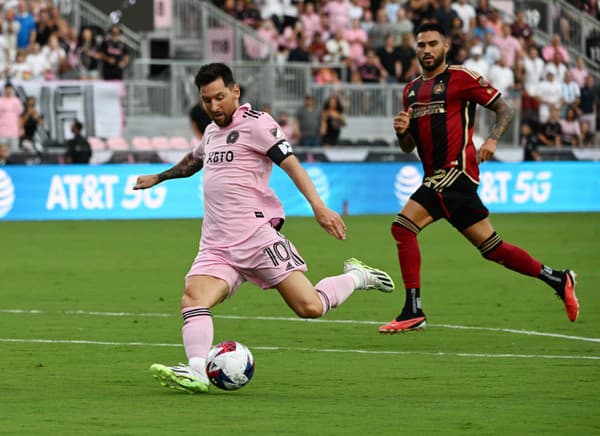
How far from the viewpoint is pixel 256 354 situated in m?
10.2

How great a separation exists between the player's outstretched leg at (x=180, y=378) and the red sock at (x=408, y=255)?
326 cm

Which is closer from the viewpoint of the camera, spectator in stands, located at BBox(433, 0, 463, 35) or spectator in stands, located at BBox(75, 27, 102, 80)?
spectator in stands, located at BBox(75, 27, 102, 80)

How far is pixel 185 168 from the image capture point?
9531 millimetres

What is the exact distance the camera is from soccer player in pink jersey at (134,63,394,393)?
851 cm

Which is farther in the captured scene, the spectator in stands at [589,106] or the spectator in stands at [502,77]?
the spectator in stands at [589,106]

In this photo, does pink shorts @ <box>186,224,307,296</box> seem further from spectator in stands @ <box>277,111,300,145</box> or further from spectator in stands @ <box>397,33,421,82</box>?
spectator in stands @ <box>397,33,421,82</box>

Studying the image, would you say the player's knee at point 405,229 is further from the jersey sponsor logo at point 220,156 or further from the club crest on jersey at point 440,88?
the jersey sponsor logo at point 220,156

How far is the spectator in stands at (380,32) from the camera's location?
33.6 metres

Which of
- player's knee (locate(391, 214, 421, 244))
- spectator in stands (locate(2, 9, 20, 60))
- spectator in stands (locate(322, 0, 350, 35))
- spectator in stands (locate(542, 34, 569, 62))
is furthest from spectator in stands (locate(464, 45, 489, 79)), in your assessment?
player's knee (locate(391, 214, 421, 244))

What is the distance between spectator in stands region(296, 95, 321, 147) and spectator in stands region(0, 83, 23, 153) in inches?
235

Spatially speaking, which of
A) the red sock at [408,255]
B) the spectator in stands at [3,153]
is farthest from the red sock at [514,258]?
the spectator in stands at [3,153]

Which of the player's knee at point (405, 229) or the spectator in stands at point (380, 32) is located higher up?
the spectator in stands at point (380, 32)

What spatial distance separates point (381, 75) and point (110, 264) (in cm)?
1530

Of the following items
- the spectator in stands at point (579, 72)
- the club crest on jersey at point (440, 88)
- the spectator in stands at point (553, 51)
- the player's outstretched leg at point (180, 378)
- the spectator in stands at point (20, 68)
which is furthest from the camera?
the spectator in stands at point (553, 51)
